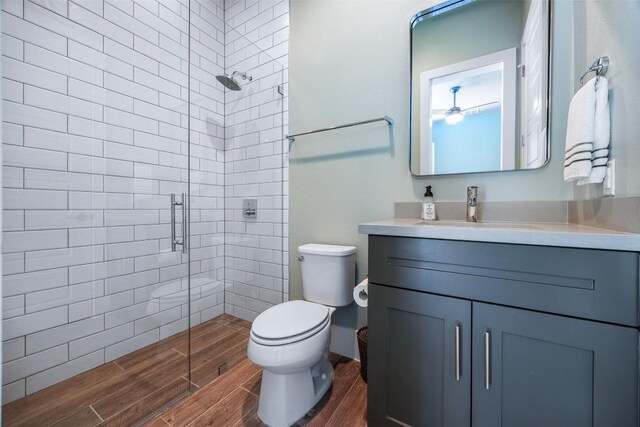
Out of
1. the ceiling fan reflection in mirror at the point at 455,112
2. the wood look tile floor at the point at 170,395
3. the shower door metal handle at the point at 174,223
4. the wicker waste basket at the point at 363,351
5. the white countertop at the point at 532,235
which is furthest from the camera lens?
the shower door metal handle at the point at 174,223

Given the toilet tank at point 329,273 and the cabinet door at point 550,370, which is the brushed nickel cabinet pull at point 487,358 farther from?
the toilet tank at point 329,273

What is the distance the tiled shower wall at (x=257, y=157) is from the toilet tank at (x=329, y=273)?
40cm

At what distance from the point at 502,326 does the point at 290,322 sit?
2.74 ft

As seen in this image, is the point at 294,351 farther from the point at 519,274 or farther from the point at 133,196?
the point at 133,196

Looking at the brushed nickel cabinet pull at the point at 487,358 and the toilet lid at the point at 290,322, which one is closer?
the brushed nickel cabinet pull at the point at 487,358

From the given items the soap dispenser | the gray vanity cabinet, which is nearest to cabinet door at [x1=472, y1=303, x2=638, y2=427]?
the gray vanity cabinet

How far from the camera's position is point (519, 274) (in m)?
0.78

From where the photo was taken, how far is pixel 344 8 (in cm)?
169

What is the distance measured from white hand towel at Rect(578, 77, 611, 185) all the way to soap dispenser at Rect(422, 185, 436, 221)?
1.96 feet

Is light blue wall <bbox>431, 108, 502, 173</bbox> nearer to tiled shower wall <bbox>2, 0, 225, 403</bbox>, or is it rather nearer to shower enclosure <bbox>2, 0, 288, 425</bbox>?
shower enclosure <bbox>2, 0, 288, 425</bbox>

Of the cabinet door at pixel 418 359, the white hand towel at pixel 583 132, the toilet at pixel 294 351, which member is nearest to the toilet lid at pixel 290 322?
the toilet at pixel 294 351

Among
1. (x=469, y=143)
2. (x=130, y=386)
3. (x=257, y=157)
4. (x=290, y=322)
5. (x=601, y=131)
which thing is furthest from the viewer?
(x=257, y=157)

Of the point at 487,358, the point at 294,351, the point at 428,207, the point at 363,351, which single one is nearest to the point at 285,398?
the point at 294,351

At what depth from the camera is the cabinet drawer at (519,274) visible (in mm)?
672
